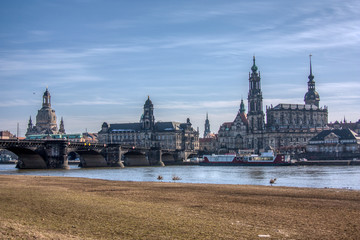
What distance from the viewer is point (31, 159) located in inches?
3976

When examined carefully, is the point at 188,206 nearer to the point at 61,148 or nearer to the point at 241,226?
the point at 241,226

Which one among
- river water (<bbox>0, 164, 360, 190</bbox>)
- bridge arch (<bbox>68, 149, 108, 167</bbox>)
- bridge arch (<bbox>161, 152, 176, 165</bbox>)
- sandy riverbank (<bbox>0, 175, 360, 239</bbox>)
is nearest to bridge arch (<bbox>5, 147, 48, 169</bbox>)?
river water (<bbox>0, 164, 360, 190</bbox>)

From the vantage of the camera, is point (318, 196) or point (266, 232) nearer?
point (266, 232)

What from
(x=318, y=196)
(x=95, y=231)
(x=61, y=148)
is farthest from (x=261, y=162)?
(x=95, y=231)

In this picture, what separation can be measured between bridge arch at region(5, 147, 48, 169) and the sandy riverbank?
6552cm

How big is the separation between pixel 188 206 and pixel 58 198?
836 cm

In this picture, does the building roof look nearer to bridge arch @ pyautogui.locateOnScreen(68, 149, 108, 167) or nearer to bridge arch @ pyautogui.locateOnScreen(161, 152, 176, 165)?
bridge arch @ pyautogui.locateOnScreen(161, 152, 176, 165)

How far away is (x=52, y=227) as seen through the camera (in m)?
19.4

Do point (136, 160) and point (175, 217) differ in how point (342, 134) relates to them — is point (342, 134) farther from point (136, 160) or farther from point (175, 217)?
point (175, 217)

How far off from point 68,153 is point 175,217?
85919mm

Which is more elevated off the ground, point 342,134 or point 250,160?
point 342,134

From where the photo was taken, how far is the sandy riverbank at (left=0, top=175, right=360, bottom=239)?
18766 mm

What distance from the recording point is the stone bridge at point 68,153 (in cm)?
9394

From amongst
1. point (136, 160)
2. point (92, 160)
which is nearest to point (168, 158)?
point (136, 160)
